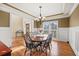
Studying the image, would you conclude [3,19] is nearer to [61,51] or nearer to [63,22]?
[61,51]

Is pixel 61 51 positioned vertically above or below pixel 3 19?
below

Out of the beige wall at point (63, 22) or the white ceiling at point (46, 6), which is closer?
the white ceiling at point (46, 6)

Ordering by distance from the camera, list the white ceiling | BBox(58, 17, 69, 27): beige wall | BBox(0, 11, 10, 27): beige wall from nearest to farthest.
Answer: BBox(0, 11, 10, 27): beige wall
the white ceiling
BBox(58, 17, 69, 27): beige wall

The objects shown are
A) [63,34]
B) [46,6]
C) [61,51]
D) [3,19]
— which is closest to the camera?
[3,19]

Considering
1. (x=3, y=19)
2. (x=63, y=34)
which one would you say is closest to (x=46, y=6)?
(x=3, y=19)

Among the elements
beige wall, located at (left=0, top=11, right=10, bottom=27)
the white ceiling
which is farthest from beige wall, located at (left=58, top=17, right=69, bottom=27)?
beige wall, located at (left=0, top=11, right=10, bottom=27)

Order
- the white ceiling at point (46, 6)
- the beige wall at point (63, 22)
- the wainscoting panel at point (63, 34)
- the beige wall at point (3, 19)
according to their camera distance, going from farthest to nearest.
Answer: the beige wall at point (63, 22) → the wainscoting panel at point (63, 34) → the white ceiling at point (46, 6) → the beige wall at point (3, 19)

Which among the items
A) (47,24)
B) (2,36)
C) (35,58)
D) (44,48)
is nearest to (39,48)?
(44,48)

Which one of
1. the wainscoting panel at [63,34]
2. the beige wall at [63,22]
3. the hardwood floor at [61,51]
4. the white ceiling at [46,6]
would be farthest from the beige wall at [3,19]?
the beige wall at [63,22]

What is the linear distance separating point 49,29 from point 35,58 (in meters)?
5.42

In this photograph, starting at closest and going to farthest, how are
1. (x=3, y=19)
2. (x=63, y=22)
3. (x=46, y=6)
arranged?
(x=3, y=19) → (x=46, y=6) → (x=63, y=22)

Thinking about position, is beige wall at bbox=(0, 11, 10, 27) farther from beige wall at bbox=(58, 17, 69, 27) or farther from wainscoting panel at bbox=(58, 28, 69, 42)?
beige wall at bbox=(58, 17, 69, 27)

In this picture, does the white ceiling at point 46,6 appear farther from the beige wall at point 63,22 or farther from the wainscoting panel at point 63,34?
the wainscoting panel at point 63,34

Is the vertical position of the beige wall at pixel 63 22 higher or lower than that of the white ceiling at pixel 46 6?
lower
